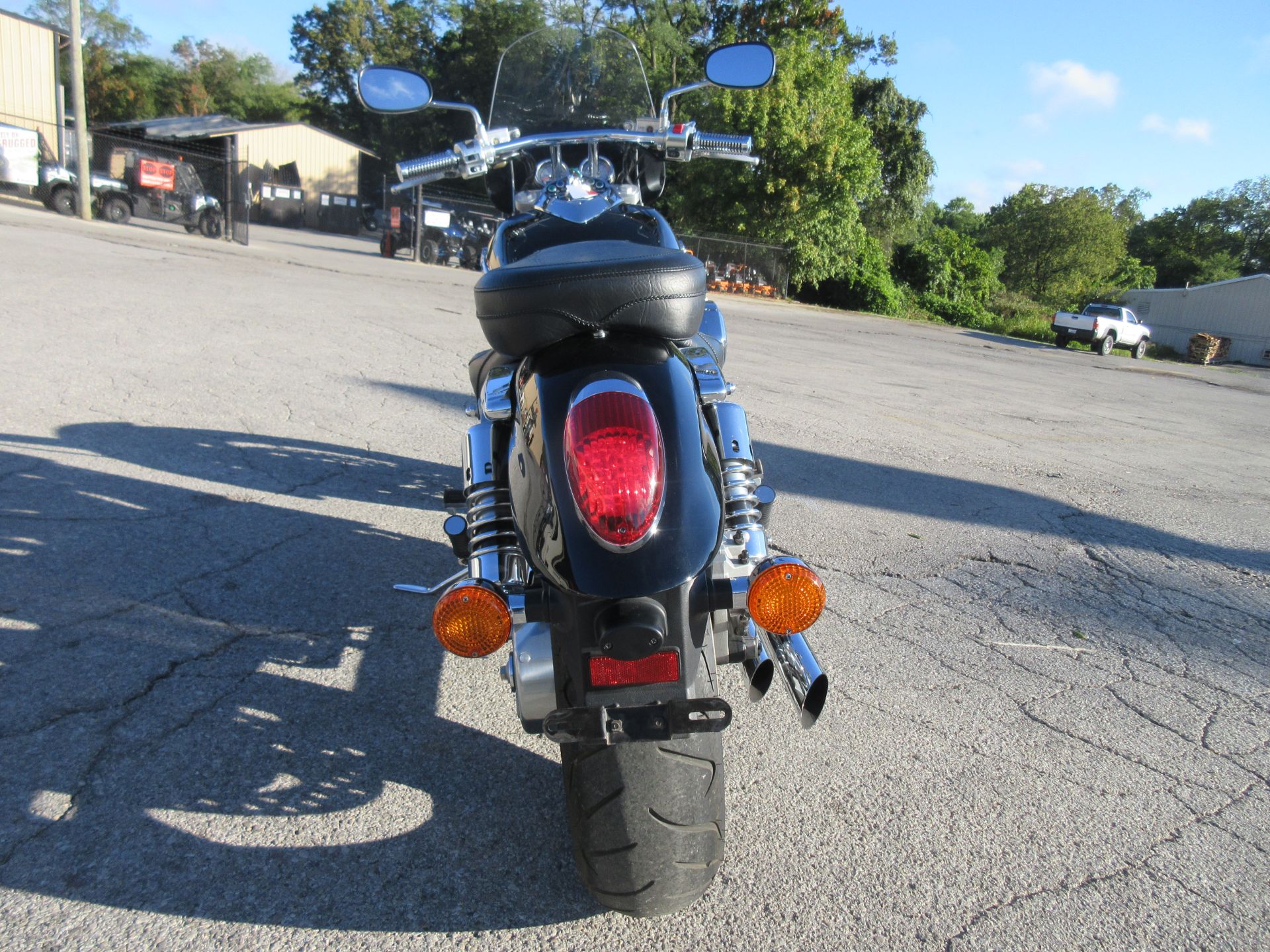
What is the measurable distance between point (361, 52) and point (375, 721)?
68452 millimetres

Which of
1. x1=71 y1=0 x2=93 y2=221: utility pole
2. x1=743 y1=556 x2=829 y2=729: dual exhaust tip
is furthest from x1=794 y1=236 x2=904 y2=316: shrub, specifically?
x1=743 y1=556 x2=829 y2=729: dual exhaust tip

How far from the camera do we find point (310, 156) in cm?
4916

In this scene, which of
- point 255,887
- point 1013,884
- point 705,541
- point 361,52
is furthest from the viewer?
point 361,52

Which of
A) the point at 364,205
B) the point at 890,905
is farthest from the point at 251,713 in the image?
the point at 364,205

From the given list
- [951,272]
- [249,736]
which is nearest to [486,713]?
[249,736]

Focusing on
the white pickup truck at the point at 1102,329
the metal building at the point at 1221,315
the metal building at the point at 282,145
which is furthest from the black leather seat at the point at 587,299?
the metal building at the point at 282,145

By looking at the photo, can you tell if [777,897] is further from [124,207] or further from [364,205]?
[364,205]

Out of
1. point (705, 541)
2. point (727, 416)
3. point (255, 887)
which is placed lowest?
point (255, 887)

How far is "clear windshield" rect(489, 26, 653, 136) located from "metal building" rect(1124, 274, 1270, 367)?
42944 millimetres

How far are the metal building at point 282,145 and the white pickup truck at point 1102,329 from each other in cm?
3529

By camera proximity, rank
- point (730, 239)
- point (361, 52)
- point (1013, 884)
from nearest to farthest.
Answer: point (1013, 884), point (730, 239), point (361, 52)

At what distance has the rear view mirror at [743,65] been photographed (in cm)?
376

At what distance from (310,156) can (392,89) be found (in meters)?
51.2

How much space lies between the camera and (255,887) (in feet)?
6.43
